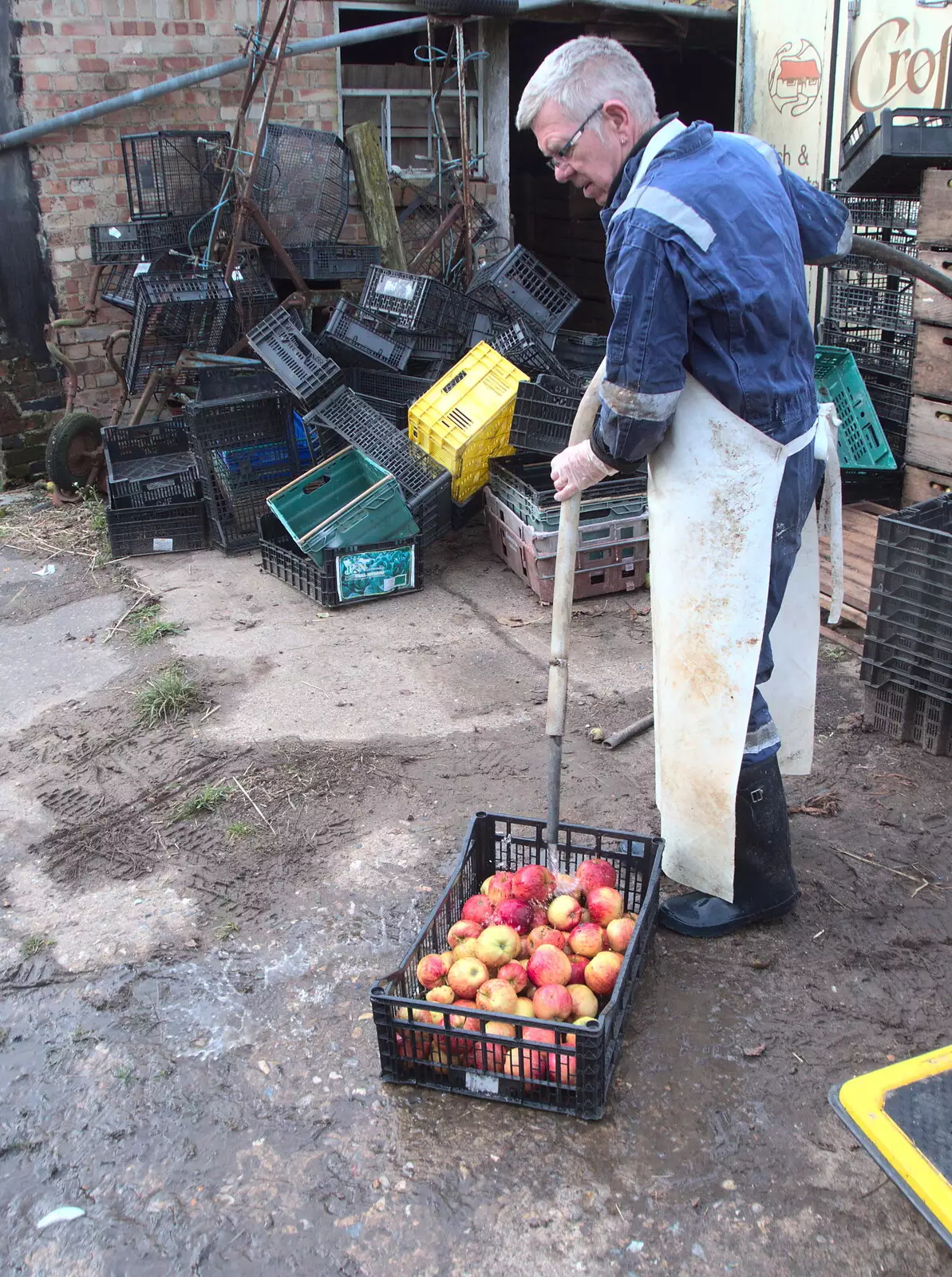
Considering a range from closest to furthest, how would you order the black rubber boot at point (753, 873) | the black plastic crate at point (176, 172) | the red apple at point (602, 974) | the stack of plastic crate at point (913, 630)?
1. the red apple at point (602, 974)
2. the black rubber boot at point (753, 873)
3. the stack of plastic crate at point (913, 630)
4. the black plastic crate at point (176, 172)

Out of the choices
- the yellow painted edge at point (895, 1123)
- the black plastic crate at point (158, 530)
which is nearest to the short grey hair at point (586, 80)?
the yellow painted edge at point (895, 1123)

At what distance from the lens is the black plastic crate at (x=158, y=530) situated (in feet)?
21.8

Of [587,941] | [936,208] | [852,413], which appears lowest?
[587,941]

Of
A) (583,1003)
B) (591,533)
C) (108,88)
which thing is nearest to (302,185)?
(108,88)

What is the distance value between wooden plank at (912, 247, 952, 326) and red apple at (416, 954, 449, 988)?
4263 mm

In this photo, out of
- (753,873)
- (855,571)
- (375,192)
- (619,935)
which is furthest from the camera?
(375,192)

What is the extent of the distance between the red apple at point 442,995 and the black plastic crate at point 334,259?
567 cm

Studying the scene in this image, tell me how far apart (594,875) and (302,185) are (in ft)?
20.2

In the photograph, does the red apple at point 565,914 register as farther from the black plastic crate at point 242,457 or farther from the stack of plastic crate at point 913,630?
the black plastic crate at point 242,457

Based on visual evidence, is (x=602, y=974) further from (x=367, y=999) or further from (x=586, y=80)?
(x=586, y=80)

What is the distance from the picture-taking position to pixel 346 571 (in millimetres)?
5816

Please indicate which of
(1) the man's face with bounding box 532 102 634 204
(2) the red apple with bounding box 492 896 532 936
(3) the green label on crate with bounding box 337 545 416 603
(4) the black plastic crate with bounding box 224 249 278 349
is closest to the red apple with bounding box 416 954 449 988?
(2) the red apple with bounding box 492 896 532 936

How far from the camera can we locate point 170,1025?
118 inches

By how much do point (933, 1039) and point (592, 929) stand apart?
3.06ft
